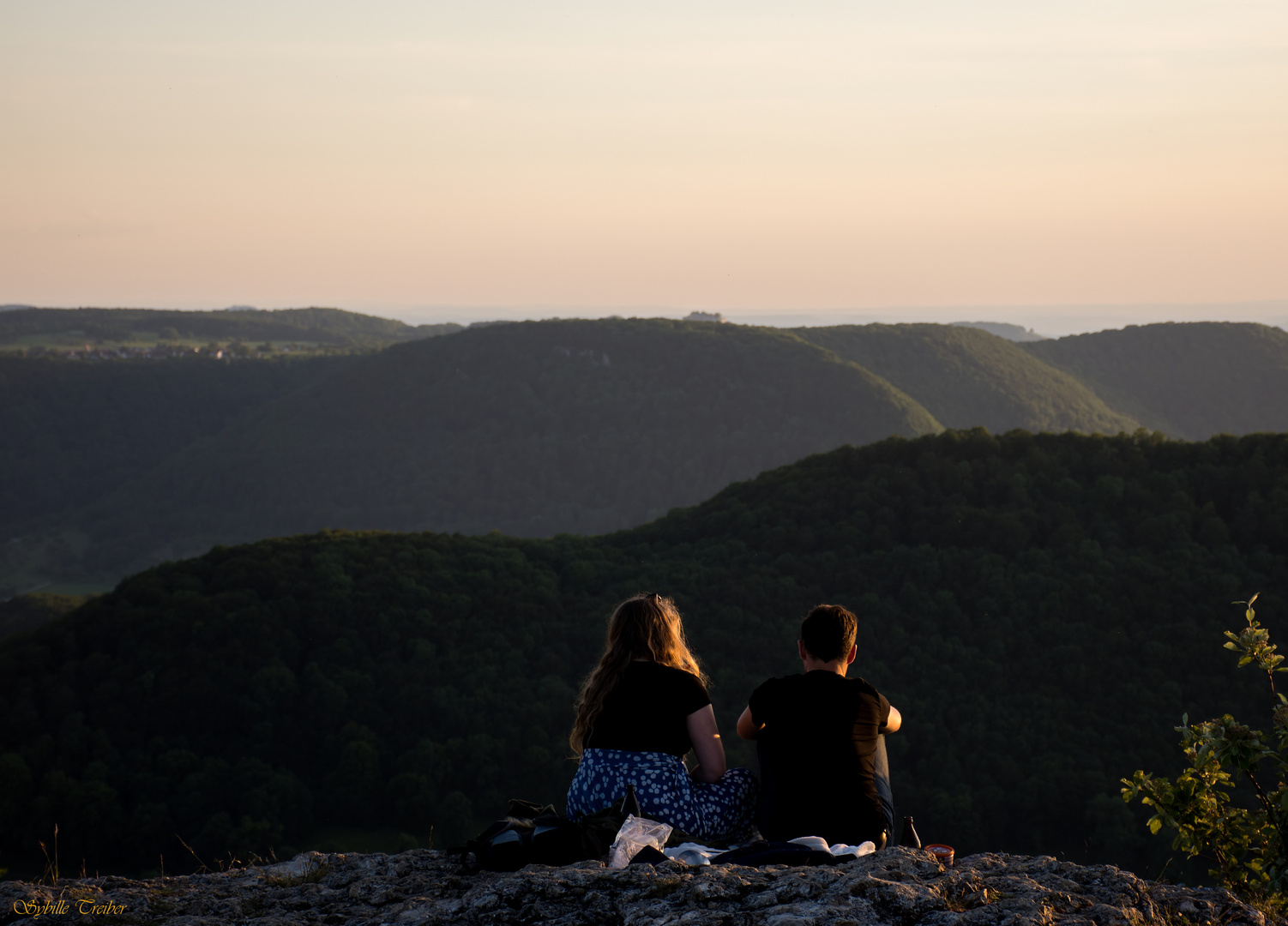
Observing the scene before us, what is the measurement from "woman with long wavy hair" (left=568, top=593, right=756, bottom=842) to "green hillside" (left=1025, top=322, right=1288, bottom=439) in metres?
155

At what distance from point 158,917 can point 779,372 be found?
435 feet

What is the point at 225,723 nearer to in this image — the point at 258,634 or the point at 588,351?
the point at 258,634

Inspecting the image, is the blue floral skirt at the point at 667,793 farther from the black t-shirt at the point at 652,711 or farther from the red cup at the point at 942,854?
the red cup at the point at 942,854

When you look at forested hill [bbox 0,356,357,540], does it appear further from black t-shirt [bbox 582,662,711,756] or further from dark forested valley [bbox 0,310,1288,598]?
black t-shirt [bbox 582,662,711,756]

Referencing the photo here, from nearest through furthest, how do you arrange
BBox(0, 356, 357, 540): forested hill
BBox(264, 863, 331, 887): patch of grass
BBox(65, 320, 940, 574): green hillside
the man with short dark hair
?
1. the man with short dark hair
2. BBox(264, 863, 331, 887): patch of grass
3. BBox(65, 320, 940, 574): green hillside
4. BBox(0, 356, 357, 540): forested hill

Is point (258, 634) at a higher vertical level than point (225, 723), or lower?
higher

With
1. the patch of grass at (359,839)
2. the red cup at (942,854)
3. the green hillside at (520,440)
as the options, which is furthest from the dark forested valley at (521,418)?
the red cup at (942,854)

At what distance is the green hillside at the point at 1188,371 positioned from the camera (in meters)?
148

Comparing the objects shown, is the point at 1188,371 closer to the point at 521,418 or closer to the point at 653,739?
the point at 521,418

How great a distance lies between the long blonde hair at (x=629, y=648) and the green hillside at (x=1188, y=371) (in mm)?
154933

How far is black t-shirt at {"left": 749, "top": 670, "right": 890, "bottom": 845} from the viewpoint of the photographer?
512 cm

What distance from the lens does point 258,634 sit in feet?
120

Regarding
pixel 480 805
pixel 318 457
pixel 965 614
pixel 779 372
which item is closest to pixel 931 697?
pixel 965 614

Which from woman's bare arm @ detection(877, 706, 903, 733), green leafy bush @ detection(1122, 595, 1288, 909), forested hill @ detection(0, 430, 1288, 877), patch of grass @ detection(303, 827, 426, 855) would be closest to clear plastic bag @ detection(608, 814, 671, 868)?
woman's bare arm @ detection(877, 706, 903, 733)
